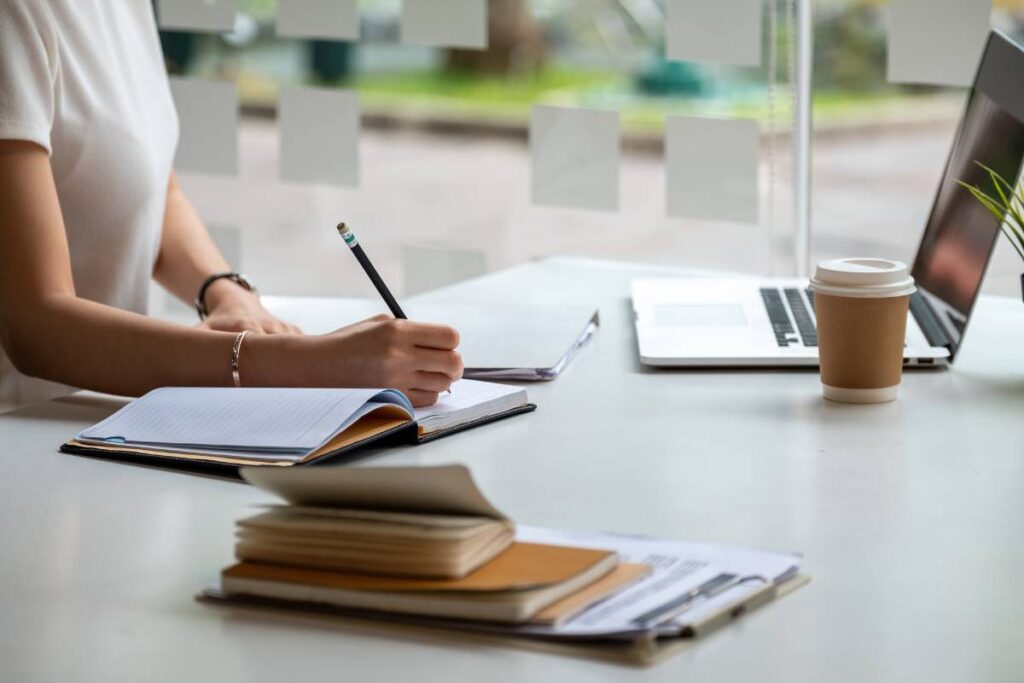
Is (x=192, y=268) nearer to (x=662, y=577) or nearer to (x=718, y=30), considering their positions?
(x=718, y=30)

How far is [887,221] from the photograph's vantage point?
6.49 meters

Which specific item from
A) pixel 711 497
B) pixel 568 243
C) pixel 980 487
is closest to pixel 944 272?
pixel 980 487

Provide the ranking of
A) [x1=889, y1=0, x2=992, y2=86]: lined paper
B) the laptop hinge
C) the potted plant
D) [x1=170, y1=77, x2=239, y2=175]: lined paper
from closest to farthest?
the potted plant
the laptop hinge
[x1=889, y1=0, x2=992, y2=86]: lined paper
[x1=170, y1=77, x2=239, y2=175]: lined paper

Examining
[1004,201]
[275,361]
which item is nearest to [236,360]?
[275,361]

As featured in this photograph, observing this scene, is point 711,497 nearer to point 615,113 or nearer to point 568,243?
point 615,113

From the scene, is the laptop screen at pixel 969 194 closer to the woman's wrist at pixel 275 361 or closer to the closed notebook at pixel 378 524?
the woman's wrist at pixel 275 361

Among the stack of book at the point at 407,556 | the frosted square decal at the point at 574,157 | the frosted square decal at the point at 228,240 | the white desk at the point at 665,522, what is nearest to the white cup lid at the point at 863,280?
the white desk at the point at 665,522

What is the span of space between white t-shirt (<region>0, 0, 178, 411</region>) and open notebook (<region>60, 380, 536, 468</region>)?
0.37 meters

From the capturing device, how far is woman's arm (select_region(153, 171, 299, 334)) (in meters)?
1.56

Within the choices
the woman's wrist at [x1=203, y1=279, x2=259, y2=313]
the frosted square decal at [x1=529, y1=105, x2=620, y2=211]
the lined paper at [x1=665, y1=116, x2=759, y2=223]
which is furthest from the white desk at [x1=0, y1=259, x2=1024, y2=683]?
the frosted square decal at [x1=529, y1=105, x2=620, y2=211]

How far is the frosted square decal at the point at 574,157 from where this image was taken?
227 centimetres

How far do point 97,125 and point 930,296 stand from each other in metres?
0.96

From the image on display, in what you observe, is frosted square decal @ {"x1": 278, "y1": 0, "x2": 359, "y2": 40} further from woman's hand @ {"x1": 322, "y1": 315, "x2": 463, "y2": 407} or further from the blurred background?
the blurred background

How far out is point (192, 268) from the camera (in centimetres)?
167
